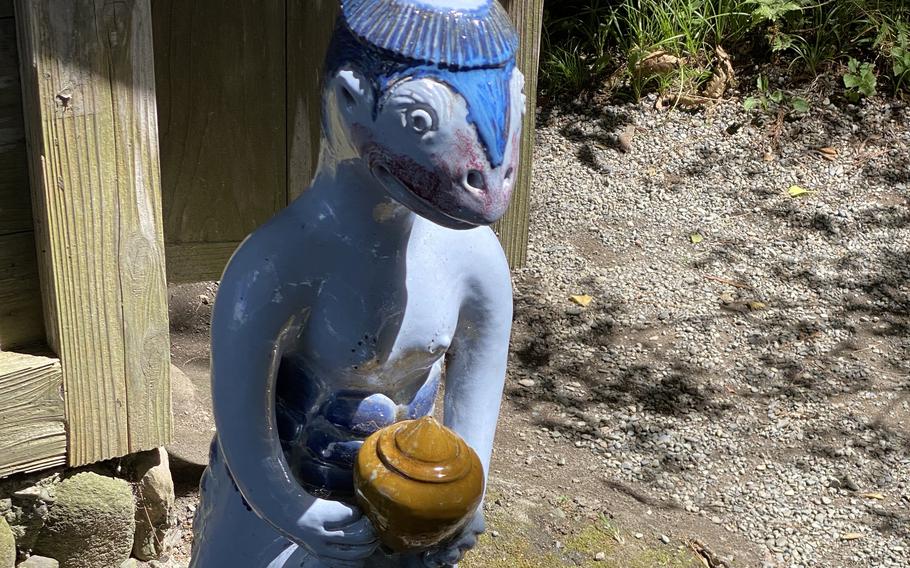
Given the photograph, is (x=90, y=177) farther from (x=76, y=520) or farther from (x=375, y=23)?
(x=375, y=23)

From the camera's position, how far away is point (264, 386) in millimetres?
1648

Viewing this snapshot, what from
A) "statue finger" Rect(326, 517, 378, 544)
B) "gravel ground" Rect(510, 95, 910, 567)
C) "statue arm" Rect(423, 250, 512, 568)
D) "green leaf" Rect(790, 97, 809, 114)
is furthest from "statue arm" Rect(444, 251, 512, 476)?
"green leaf" Rect(790, 97, 809, 114)

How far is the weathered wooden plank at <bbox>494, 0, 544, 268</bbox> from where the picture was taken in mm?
2914

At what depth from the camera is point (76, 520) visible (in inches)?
125

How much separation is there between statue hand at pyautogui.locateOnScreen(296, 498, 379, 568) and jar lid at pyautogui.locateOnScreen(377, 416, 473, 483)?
17cm

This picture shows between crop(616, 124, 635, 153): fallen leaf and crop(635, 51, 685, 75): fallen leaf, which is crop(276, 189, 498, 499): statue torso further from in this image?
crop(635, 51, 685, 75): fallen leaf

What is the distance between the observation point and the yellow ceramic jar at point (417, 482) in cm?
154

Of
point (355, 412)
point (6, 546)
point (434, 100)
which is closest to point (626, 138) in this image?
point (6, 546)

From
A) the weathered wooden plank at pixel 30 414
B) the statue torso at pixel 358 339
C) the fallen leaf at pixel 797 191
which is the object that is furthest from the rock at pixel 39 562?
the fallen leaf at pixel 797 191

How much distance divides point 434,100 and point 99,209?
5.08 feet

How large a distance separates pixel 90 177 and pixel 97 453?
789 millimetres

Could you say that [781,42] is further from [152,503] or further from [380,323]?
[380,323]

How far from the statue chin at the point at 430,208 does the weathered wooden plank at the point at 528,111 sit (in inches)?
50.4

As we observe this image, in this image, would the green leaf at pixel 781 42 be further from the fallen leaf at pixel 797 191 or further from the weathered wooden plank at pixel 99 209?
the weathered wooden plank at pixel 99 209
